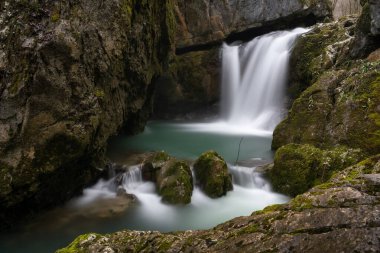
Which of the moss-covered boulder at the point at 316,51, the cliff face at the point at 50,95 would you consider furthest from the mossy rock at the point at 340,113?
the cliff face at the point at 50,95

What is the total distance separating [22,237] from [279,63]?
15.5 meters

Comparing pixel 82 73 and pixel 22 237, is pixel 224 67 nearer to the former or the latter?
pixel 82 73

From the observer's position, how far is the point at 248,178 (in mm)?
10500

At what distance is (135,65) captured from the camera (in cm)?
1322

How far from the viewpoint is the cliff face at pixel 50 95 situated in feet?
24.8

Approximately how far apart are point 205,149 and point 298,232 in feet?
37.7

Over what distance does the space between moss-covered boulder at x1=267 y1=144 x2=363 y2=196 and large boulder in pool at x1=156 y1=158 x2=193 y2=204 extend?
2390 millimetres

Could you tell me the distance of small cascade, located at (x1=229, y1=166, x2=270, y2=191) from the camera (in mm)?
10242

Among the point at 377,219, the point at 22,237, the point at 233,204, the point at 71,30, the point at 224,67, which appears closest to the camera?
the point at 377,219

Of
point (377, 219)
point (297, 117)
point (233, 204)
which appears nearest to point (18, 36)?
point (233, 204)

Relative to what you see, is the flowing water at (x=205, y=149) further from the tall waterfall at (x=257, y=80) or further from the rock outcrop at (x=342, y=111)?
the rock outcrop at (x=342, y=111)

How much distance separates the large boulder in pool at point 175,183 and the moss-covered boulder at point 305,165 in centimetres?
239

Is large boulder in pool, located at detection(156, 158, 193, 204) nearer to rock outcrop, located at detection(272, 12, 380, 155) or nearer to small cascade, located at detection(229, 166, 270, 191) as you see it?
small cascade, located at detection(229, 166, 270, 191)

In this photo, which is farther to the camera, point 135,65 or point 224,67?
point 224,67
